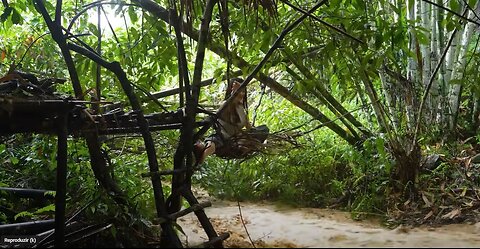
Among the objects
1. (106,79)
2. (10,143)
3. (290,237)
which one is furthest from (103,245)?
(10,143)

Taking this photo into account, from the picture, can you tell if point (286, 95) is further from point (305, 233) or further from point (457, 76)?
point (305, 233)

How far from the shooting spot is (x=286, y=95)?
15.6ft

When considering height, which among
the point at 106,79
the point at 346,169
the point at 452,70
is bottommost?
the point at 346,169

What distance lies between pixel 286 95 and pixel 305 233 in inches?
112

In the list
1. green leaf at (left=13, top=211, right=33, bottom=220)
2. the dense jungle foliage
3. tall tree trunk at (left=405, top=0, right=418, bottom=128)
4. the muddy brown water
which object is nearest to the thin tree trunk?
the dense jungle foliage

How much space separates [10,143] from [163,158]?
119 cm

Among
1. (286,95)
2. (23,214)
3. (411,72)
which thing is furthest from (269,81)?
(23,214)

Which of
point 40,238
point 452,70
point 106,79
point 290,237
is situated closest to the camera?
point 290,237

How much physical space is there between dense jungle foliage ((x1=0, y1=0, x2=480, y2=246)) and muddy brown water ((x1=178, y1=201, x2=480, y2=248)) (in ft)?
0.82

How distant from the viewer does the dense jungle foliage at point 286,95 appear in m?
2.75

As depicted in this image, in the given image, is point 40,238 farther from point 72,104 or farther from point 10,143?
point 10,143

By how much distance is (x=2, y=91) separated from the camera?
207 cm

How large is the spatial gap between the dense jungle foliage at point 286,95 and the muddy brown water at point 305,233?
249 mm

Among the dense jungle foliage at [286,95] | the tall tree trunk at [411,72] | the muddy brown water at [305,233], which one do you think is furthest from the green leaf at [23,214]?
the tall tree trunk at [411,72]
